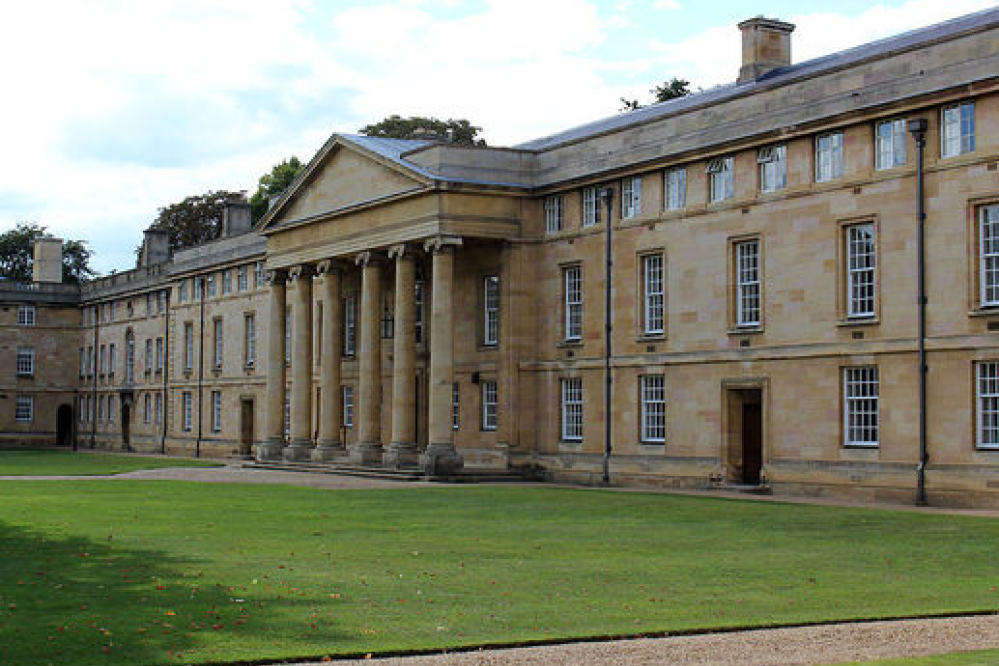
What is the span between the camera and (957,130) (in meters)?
30.1

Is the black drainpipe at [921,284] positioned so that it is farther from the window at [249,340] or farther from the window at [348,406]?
the window at [249,340]

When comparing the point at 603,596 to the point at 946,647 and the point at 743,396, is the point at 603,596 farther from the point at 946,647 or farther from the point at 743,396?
the point at 743,396

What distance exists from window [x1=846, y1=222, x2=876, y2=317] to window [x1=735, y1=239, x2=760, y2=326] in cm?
312

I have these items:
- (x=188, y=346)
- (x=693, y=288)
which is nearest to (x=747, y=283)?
(x=693, y=288)

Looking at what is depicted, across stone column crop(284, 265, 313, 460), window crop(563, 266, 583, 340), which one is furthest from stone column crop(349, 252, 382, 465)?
window crop(563, 266, 583, 340)

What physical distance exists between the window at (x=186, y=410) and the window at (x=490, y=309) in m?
30.5

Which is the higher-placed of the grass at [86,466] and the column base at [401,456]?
the column base at [401,456]

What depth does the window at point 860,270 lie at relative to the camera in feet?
106

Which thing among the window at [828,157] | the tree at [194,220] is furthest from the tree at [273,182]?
the window at [828,157]

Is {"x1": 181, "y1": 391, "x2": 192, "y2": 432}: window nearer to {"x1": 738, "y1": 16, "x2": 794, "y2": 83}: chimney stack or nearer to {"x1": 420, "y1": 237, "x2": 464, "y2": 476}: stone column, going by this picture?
{"x1": 420, "y1": 237, "x2": 464, "y2": 476}: stone column

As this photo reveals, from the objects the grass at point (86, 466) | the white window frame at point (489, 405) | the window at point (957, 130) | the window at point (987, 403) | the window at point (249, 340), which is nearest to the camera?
the window at point (987, 403)

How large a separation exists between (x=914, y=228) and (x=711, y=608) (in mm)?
19118

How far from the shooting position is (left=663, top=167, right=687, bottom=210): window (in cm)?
3797

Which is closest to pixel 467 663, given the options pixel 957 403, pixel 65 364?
pixel 957 403
